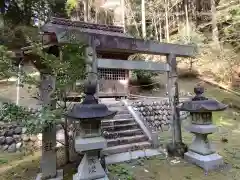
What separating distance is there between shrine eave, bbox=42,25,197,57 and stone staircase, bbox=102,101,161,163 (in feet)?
8.39

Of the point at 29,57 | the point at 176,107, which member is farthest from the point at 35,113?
the point at 176,107

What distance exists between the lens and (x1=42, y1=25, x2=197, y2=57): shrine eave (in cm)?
396

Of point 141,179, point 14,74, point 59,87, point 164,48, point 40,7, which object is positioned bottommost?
point 141,179

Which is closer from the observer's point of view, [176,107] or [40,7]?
[176,107]

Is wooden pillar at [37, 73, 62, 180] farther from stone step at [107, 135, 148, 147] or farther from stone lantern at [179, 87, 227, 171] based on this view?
stone lantern at [179, 87, 227, 171]

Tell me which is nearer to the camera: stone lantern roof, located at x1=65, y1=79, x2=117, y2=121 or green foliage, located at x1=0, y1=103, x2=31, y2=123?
stone lantern roof, located at x1=65, y1=79, x2=117, y2=121

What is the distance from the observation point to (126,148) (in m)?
5.52

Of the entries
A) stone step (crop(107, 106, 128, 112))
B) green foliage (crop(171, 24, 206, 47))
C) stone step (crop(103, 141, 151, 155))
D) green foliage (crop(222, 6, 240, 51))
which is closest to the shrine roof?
stone step (crop(103, 141, 151, 155))

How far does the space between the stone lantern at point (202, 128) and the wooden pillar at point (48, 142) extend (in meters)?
3.24

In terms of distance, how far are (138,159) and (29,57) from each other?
3.75 metres

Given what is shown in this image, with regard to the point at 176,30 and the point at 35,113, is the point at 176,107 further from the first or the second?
the point at 176,30

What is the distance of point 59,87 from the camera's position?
3.89 metres

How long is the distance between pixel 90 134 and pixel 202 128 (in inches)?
109

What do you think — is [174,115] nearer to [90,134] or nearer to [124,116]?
[124,116]
